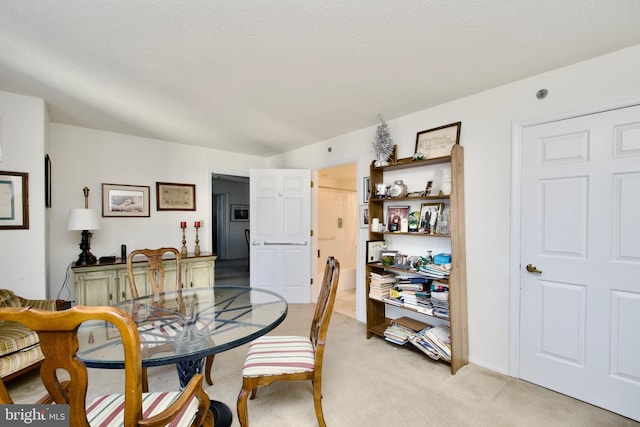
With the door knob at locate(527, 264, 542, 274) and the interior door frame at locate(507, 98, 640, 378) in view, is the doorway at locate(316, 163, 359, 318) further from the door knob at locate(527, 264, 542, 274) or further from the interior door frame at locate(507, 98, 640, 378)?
the door knob at locate(527, 264, 542, 274)

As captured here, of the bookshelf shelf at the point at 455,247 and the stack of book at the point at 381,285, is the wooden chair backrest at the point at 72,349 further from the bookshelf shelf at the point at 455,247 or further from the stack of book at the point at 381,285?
the stack of book at the point at 381,285

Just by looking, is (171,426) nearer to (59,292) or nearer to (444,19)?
(444,19)

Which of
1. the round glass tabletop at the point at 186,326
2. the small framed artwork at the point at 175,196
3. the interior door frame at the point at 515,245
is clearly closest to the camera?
the round glass tabletop at the point at 186,326

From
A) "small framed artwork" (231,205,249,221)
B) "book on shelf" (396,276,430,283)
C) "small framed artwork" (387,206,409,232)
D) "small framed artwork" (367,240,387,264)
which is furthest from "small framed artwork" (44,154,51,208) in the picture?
"small framed artwork" (231,205,249,221)

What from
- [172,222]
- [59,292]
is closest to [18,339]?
[59,292]

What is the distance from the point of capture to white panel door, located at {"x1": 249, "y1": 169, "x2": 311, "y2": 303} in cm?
433

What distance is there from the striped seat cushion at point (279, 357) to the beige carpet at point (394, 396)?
418mm

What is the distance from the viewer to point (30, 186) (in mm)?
2703

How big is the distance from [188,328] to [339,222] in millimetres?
3918

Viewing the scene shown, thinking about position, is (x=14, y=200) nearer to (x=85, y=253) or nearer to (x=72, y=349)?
(x=85, y=253)

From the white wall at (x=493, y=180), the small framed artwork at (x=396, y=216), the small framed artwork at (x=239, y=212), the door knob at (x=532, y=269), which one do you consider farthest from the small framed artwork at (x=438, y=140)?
the small framed artwork at (x=239, y=212)

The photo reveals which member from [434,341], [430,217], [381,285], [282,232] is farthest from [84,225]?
[434,341]

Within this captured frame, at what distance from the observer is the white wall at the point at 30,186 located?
2629mm

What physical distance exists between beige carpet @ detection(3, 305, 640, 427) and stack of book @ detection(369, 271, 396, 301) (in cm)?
58
